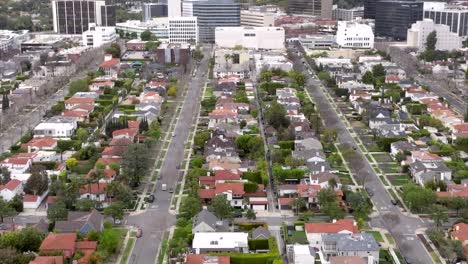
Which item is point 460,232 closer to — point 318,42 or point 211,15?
point 318,42

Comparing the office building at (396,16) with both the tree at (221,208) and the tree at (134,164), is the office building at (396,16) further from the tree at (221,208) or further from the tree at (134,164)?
the tree at (221,208)

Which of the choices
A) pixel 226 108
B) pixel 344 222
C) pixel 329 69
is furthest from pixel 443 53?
pixel 344 222

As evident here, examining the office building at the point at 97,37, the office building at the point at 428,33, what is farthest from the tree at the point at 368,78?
the office building at the point at 97,37

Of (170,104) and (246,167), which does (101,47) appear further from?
Result: (246,167)

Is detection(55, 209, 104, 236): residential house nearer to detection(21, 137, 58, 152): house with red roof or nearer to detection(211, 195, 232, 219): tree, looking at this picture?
detection(211, 195, 232, 219): tree

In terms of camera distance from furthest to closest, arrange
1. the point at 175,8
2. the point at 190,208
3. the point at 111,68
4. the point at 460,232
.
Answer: the point at 175,8 < the point at 111,68 < the point at 190,208 < the point at 460,232

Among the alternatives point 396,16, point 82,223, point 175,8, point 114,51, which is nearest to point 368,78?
point 114,51
